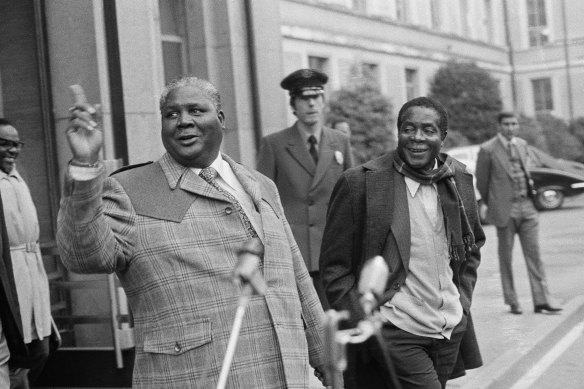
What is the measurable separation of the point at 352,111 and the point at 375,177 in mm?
21502

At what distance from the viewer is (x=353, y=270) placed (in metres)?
5.34

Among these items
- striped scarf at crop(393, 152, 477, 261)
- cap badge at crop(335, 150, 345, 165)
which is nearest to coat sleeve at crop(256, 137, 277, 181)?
cap badge at crop(335, 150, 345, 165)

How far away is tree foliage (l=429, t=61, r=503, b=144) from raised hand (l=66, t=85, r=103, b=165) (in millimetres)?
37537

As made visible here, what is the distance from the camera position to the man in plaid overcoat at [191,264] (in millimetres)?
3752

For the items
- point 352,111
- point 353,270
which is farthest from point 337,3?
point 353,270

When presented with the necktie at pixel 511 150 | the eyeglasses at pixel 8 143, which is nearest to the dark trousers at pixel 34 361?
the eyeglasses at pixel 8 143

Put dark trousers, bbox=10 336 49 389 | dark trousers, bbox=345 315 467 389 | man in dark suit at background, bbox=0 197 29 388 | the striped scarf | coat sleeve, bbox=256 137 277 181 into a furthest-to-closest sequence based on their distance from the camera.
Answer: coat sleeve, bbox=256 137 277 181 → dark trousers, bbox=10 336 49 389 → man in dark suit at background, bbox=0 197 29 388 → the striped scarf → dark trousers, bbox=345 315 467 389

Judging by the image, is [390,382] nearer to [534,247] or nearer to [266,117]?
→ [266,117]

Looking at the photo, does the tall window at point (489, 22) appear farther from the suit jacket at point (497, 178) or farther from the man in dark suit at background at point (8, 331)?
the man in dark suit at background at point (8, 331)

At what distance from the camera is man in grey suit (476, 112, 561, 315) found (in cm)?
1152

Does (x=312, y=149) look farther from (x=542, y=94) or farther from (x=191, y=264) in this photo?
(x=542, y=94)

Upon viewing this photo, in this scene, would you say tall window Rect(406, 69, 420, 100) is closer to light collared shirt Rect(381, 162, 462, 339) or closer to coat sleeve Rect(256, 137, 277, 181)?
coat sleeve Rect(256, 137, 277, 181)

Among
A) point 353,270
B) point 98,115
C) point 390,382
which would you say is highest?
point 98,115

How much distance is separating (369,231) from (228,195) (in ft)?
4.37
